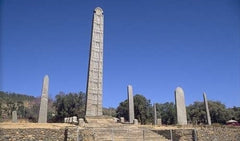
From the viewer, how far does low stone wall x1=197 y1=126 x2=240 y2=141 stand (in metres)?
15.4

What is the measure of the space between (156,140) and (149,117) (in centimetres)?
2277

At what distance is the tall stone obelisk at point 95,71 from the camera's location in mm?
22344

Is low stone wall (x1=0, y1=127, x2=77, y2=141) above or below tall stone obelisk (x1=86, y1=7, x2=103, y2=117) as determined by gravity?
below

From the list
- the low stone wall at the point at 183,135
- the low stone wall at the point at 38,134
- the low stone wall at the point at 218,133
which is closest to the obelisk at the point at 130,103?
the low stone wall at the point at 218,133

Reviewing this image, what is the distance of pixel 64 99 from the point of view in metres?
35.8

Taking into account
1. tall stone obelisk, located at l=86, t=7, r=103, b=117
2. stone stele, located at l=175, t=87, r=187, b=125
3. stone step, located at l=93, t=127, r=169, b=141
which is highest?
tall stone obelisk, located at l=86, t=7, r=103, b=117

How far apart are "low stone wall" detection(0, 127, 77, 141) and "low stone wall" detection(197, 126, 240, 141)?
720 cm

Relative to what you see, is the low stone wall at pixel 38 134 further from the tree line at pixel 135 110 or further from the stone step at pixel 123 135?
the tree line at pixel 135 110

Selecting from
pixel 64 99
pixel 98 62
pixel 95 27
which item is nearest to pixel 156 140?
pixel 98 62

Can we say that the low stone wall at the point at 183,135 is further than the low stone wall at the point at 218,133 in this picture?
No

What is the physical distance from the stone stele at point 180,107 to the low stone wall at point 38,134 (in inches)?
342

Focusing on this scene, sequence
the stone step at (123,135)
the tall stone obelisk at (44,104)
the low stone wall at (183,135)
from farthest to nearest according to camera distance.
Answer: the tall stone obelisk at (44,104), the low stone wall at (183,135), the stone step at (123,135)

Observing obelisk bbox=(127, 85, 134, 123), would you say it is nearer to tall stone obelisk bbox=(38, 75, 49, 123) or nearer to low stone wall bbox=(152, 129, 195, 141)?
tall stone obelisk bbox=(38, 75, 49, 123)

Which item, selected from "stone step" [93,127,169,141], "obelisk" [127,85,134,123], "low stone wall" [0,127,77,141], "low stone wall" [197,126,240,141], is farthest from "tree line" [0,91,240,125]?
"low stone wall" [0,127,77,141]
